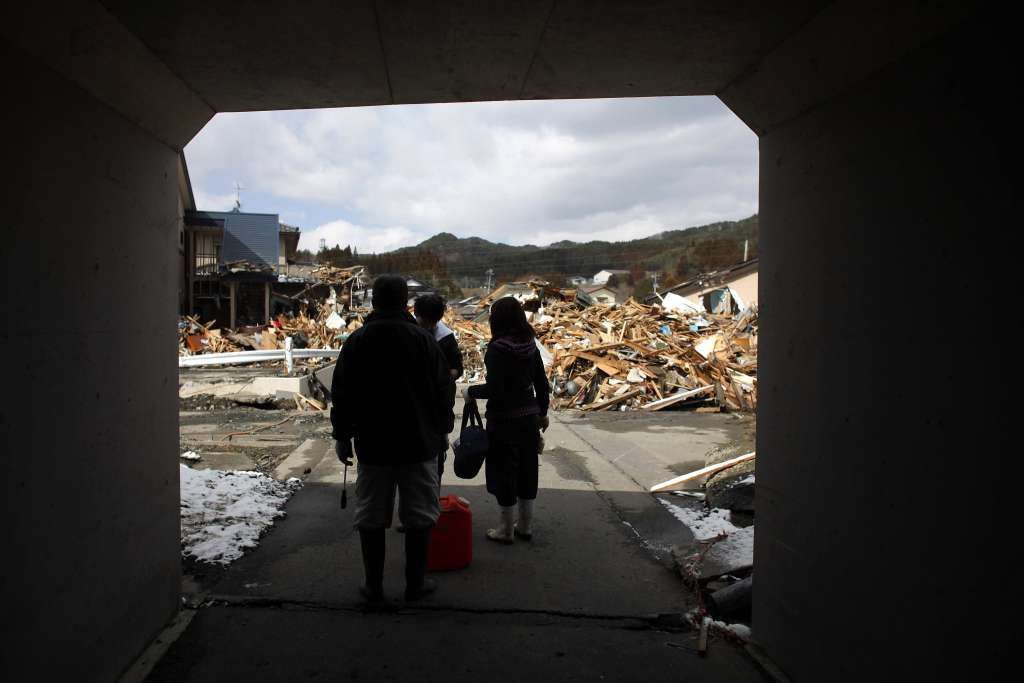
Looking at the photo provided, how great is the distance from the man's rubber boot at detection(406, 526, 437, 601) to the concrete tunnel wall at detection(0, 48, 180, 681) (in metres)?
1.30

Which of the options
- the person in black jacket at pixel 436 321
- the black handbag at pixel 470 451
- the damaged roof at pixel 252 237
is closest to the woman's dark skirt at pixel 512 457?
the black handbag at pixel 470 451

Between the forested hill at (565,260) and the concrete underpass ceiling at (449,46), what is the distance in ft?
161

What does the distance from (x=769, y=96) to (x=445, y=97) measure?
1.75 meters

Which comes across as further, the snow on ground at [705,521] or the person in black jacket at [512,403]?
the snow on ground at [705,521]

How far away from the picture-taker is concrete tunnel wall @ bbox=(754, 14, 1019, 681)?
1.78 m

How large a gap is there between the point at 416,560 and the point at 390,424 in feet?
2.91

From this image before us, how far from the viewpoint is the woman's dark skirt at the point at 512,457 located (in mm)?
4387

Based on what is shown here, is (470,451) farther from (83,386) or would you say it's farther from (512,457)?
(83,386)

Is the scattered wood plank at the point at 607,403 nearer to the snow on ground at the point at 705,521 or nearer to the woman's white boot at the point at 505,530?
the snow on ground at the point at 705,521

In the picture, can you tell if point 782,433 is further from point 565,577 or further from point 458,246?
point 458,246

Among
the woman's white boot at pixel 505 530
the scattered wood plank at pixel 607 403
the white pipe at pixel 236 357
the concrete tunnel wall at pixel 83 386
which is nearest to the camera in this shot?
the concrete tunnel wall at pixel 83 386

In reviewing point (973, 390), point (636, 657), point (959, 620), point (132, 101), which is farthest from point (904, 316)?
point (132, 101)

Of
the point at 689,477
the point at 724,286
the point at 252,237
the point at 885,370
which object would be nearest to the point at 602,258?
the point at 724,286

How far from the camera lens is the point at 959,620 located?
5.94 feet
